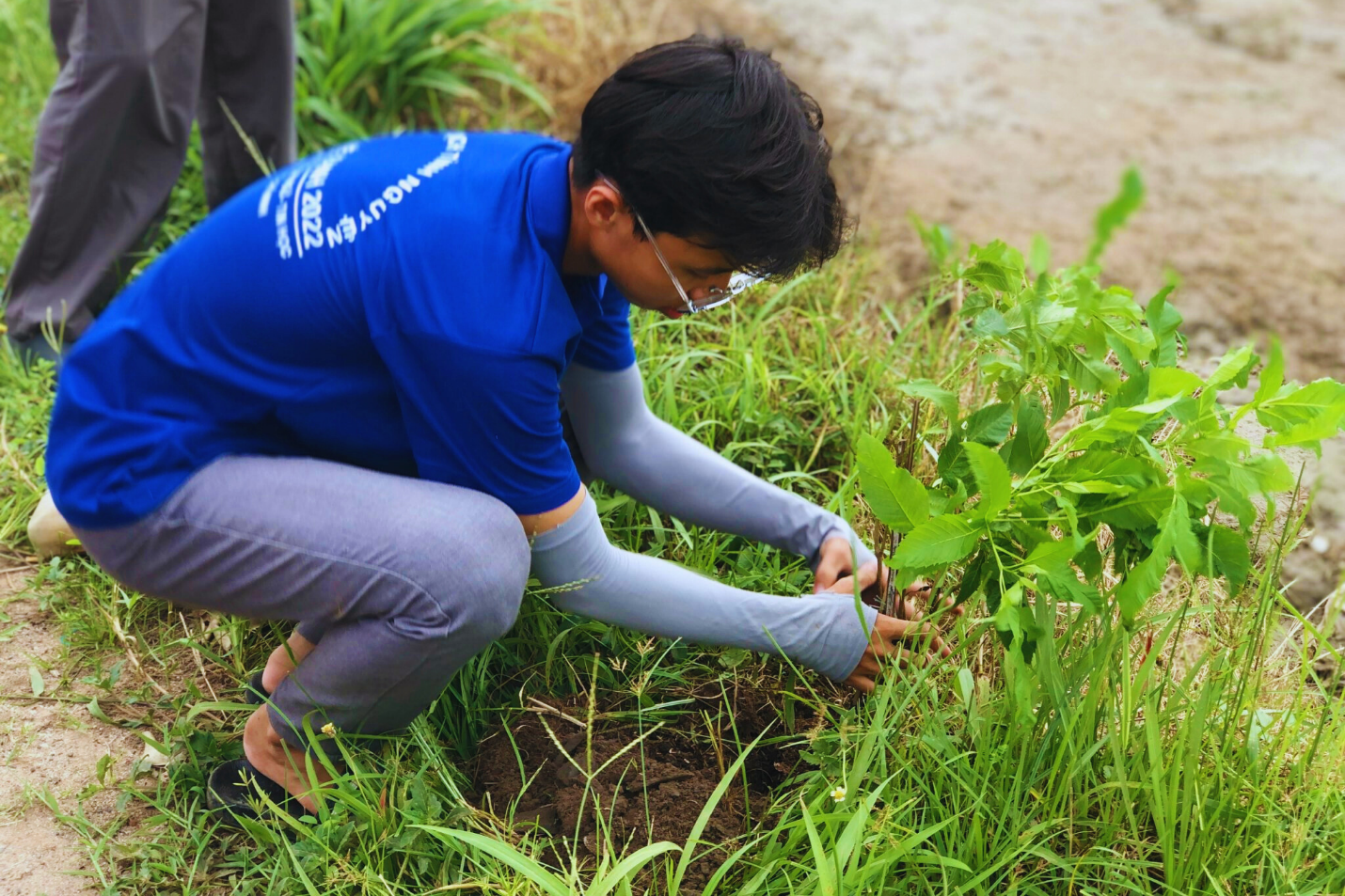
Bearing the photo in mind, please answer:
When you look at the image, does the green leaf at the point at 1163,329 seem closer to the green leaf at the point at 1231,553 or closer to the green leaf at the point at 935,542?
the green leaf at the point at 1231,553

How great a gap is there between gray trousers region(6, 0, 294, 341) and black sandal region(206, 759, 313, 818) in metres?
1.15

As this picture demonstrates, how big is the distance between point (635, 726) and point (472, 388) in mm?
670

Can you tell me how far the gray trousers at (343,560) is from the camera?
1482mm

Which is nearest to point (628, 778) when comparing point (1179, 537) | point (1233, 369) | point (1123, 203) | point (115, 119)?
point (1179, 537)

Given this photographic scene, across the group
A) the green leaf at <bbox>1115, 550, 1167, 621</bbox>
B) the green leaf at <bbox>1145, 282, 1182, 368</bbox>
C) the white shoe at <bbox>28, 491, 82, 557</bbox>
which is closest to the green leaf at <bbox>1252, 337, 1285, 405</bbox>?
the green leaf at <bbox>1145, 282, 1182, 368</bbox>

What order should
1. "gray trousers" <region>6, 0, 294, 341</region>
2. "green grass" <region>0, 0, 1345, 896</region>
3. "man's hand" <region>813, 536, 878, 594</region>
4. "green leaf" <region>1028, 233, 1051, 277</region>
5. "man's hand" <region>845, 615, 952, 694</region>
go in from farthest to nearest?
1. "gray trousers" <region>6, 0, 294, 341</region>
2. "man's hand" <region>813, 536, 878, 594</region>
3. "man's hand" <region>845, 615, 952, 694</region>
4. "green grass" <region>0, 0, 1345, 896</region>
5. "green leaf" <region>1028, 233, 1051, 277</region>

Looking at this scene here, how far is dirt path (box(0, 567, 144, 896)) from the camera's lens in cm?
161

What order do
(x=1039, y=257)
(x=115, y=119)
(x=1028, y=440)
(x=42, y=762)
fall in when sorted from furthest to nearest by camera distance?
1. (x=115, y=119)
2. (x=42, y=762)
3. (x=1028, y=440)
4. (x=1039, y=257)

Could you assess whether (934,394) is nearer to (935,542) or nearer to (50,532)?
(935,542)

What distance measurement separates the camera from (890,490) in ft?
4.40


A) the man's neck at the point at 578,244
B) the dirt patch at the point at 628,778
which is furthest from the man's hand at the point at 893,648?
the man's neck at the point at 578,244

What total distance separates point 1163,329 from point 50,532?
1.82 metres

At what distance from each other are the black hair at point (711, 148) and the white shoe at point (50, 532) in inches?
48.5

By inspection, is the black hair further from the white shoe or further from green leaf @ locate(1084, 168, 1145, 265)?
the white shoe
